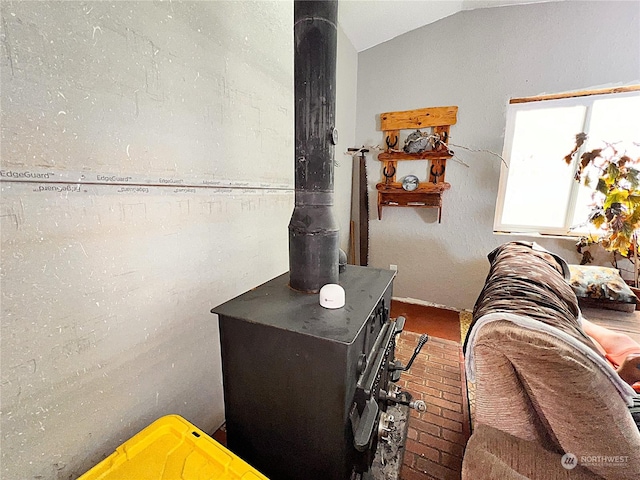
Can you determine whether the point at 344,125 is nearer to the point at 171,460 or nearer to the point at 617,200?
the point at 617,200

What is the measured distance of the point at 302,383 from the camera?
85 centimetres

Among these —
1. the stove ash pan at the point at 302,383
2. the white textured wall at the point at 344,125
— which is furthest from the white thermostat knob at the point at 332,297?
the white textured wall at the point at 344,125

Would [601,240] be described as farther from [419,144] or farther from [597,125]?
[419,144]

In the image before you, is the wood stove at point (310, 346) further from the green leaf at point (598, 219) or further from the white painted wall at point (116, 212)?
the green leaf at point (598, 219)

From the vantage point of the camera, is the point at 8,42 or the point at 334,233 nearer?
the point at 8,42

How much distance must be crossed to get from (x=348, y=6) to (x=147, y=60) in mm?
1795

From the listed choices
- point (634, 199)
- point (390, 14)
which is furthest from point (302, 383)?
point (390, 14)

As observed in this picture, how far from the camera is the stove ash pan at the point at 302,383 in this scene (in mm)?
808

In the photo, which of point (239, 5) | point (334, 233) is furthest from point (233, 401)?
point (239, 5)

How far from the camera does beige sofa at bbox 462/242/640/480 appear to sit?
69cm

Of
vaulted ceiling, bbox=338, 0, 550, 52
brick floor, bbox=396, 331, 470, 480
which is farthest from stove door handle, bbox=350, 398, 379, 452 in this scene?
vaulted ceiling, bbox=338, 0, 550, 52

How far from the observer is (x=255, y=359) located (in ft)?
3.02

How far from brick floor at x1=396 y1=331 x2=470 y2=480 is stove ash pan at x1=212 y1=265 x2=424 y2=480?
0.37m

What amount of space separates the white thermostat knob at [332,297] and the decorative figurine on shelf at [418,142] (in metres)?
2.07
